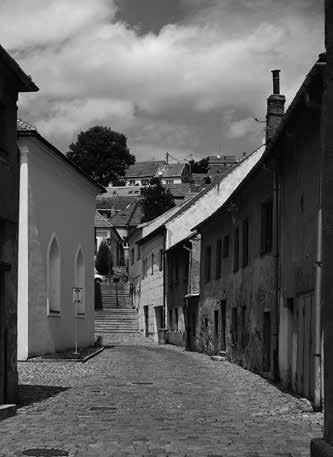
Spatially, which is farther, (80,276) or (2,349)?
(80,276)

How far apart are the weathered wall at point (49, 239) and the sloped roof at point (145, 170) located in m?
123

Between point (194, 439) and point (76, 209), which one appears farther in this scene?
point (76, 209)

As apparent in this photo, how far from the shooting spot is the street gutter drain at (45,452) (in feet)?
27.8

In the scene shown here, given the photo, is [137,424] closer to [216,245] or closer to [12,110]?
[12,110]

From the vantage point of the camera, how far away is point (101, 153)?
4082 inches

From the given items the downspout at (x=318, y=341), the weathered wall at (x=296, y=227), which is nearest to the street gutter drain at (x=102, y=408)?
the downspout at (x=318, y=341)

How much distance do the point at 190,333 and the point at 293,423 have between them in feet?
77.2

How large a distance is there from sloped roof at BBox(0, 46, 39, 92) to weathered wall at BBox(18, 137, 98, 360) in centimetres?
1025

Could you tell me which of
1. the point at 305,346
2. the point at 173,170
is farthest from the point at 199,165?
the point at 305,346

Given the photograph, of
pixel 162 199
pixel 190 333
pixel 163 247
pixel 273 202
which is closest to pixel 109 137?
pixel 162 199

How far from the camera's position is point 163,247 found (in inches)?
1713

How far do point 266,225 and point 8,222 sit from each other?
8.60 metres

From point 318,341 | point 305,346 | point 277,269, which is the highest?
point 277,269

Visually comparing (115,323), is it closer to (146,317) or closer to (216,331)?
(146,317)
